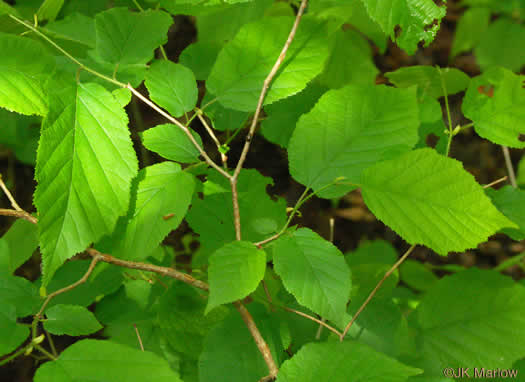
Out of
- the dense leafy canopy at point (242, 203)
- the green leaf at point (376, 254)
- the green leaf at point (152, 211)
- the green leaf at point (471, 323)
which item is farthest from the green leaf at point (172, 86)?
the green leaf at point (376, 254)

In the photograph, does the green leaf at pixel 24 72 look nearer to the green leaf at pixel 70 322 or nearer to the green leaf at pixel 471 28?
the green leaf at pixel 70 322

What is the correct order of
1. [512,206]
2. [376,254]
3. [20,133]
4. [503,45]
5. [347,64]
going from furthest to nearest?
[503,45], [376,254], [20,133], [347,64], [512,206]

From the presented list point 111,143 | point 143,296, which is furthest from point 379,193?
point 143,296

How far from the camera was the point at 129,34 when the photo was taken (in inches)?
35.9

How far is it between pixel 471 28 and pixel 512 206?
7.74 ft

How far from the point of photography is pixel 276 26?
0.91 metres

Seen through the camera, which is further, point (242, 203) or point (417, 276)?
point (417, 276)

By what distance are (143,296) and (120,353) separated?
0.35m

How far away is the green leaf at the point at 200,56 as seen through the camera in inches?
42.7

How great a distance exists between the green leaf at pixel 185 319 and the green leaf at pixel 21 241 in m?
0.37

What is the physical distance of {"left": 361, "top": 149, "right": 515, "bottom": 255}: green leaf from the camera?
78cm

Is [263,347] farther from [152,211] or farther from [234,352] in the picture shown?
[152,211]

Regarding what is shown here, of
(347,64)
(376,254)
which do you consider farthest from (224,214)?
(376,254)

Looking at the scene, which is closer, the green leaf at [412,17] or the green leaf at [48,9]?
the green leaf at [412,17]
